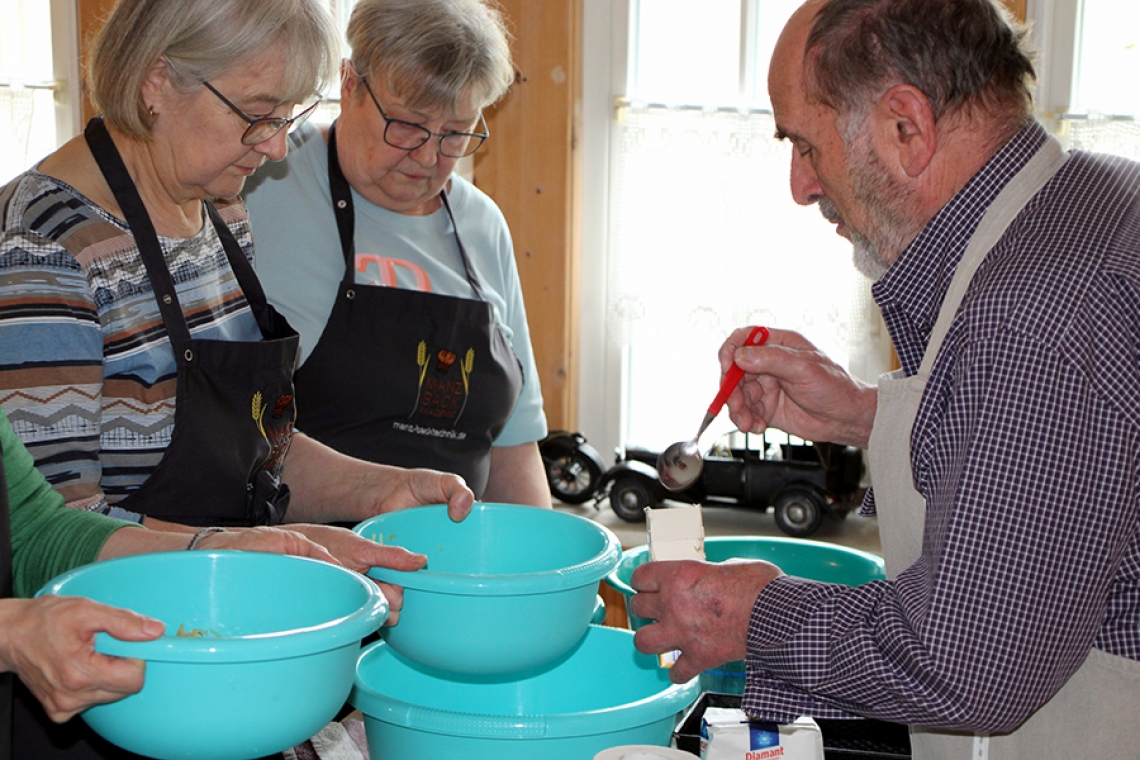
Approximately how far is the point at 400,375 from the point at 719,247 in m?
1.27

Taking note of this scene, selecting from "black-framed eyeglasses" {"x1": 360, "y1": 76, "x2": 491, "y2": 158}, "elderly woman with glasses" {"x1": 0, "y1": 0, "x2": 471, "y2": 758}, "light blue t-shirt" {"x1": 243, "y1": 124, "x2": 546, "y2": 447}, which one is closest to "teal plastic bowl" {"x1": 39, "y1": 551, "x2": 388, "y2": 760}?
"elderly woman with glasses" {"x1": 0, "y1": 0, "x2": 471, "y2": 758}

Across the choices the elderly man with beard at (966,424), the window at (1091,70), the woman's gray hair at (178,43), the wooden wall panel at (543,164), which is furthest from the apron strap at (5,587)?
the window at (1091,70)

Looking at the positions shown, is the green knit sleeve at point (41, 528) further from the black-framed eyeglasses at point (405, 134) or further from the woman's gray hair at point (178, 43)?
the black-framed eyeglasses at point (405, 134)

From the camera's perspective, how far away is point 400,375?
173cm

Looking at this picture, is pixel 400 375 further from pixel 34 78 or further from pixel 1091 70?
pixel 1091 70

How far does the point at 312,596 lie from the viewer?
97 cm

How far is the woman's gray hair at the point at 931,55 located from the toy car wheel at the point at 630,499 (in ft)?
5.31

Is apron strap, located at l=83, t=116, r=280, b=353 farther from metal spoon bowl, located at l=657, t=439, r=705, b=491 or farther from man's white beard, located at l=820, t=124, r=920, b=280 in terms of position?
man's white beard, located at l=820, t=124, r=920, b=280

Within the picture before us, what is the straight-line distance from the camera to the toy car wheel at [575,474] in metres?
2.70

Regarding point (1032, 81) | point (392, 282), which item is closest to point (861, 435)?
point (1032, 81)

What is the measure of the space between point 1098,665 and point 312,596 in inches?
28.3

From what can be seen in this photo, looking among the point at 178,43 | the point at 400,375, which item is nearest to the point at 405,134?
the point at 400,375

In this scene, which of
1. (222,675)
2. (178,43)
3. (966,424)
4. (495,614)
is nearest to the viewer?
(222,675)

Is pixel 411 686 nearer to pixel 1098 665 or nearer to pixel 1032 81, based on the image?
pixel 1098 665
